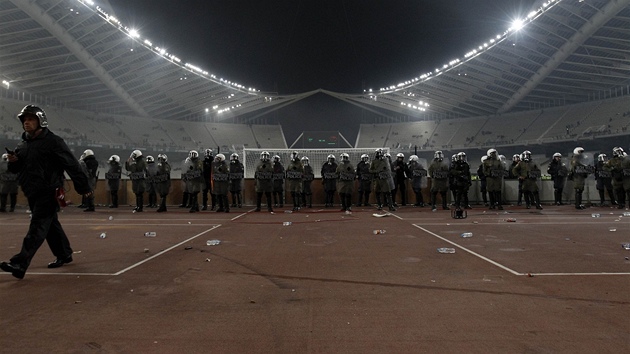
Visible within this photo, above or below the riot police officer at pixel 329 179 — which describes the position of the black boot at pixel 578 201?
below

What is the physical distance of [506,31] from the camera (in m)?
33.0

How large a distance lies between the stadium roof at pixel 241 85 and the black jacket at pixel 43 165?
93.9 feet

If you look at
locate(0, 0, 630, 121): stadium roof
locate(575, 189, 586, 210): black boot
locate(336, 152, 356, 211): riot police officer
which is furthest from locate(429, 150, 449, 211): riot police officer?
locate(0, 0, 630, 121): stadium roof

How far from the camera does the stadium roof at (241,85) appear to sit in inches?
1142

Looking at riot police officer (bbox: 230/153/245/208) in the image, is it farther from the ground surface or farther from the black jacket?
the black jacket

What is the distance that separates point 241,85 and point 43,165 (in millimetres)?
49150

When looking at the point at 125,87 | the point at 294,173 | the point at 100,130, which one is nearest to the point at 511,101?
the point at 294,173

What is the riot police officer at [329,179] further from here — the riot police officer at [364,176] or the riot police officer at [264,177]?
the riot police officer at [264,177]

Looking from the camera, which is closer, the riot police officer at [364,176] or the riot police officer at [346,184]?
the riot police officer at [346,184]

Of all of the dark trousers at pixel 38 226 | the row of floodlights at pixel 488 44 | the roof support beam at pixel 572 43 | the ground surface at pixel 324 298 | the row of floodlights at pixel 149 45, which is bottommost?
the ground surface at pixel 324 298

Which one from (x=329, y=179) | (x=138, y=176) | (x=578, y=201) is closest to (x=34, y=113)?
(x=138, y=176)

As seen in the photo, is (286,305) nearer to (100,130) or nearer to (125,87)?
(125,87)

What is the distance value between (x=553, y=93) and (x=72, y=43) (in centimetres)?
5096

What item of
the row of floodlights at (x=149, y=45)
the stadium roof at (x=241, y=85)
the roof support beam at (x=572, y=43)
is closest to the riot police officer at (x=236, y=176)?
the row of floodlights at (x=149, y=45)
